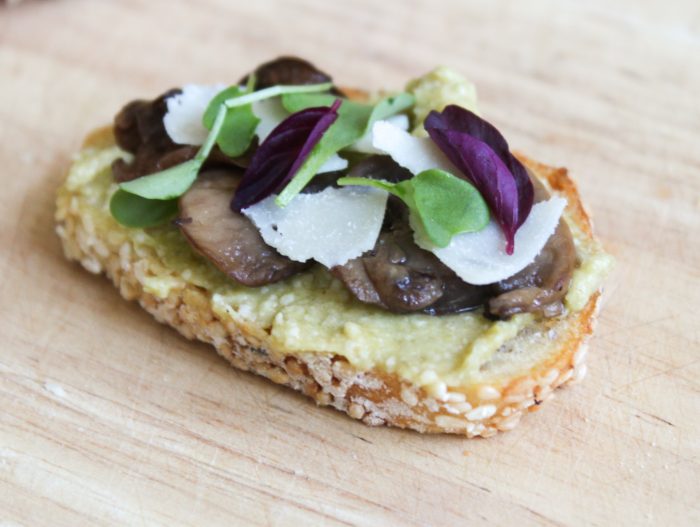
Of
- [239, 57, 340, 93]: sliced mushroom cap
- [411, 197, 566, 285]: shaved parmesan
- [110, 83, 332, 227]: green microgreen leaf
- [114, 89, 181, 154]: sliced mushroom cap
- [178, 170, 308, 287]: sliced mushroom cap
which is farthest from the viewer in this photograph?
[239, 57, 340, 93]: sliced mushroom cap

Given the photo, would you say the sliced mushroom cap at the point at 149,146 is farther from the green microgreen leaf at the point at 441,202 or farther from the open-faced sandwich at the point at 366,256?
the green microgreen leaf at the point at 441,202


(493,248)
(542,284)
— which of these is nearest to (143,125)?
(493,248)

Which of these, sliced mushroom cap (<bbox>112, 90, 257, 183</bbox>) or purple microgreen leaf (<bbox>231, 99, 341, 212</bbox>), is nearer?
purple microgreen leaf (<bbox>231, 99, 341, 212</bbox>)

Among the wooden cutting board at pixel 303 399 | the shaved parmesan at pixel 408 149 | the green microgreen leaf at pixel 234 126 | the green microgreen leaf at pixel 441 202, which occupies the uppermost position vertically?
the shaved parmesan at pixel 408 149

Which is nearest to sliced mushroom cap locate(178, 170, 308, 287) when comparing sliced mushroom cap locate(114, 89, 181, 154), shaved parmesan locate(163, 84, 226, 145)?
shaved parmesan locate(163, 84, 226, 145)

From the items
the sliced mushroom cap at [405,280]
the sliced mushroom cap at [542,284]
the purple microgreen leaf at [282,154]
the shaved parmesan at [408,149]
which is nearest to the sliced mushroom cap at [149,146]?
the purple microgreen leaf at [282,154]

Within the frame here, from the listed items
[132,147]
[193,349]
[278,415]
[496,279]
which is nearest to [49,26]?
[132,147]

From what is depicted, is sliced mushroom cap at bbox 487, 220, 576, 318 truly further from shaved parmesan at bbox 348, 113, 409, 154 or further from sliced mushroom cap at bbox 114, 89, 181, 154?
sliced mushroom cap at bbox 114, 89, 181, 154
